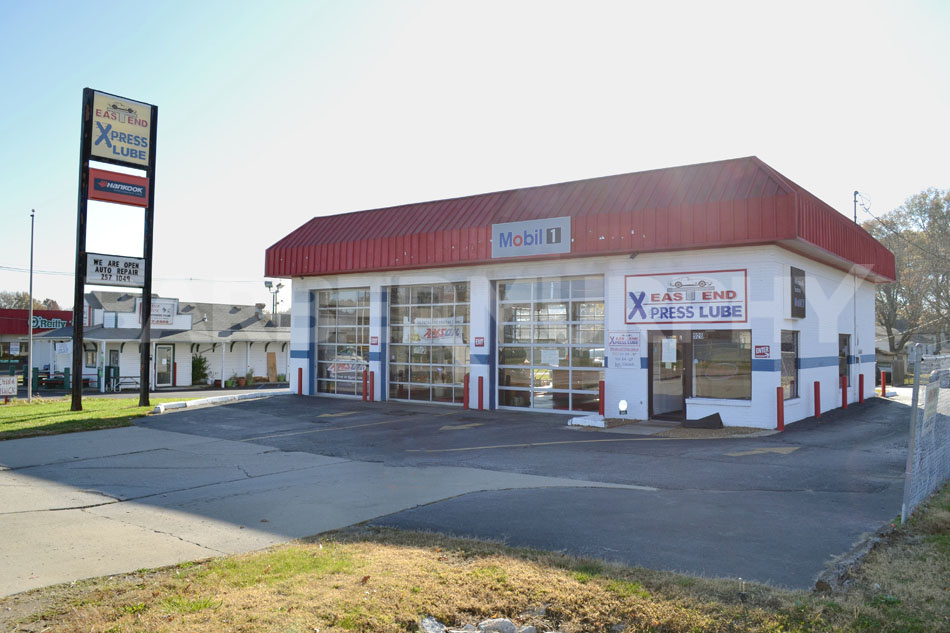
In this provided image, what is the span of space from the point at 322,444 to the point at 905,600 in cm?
1117

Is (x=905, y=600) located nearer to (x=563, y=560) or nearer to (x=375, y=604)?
(x=563, y=560)

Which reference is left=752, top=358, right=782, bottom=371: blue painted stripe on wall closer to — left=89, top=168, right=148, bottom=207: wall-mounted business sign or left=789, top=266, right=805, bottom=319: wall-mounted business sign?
left=789, top=266, right=805, bottom=319: wall-mounted business sign

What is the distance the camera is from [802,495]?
29.9ft

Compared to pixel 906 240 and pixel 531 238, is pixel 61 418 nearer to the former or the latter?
pixel 531 238

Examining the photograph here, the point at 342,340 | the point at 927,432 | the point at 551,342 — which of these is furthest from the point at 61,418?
the point at 927,432

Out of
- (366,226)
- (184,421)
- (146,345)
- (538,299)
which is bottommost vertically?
(184,421)

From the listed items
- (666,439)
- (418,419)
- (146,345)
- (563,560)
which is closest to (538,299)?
(418,419)

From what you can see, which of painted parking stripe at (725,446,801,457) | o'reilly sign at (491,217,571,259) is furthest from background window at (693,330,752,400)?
o'reilly sign at (491,217,571,259)

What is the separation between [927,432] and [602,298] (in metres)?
10.7

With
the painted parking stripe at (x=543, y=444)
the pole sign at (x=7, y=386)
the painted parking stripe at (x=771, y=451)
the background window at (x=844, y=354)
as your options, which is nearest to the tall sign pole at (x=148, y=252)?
the pole sign at (x=7, y=386)

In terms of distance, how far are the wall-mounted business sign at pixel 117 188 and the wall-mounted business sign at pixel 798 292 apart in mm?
19738

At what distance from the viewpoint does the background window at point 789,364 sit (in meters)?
16.8

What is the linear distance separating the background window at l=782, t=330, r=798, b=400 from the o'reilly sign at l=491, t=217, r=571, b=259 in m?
6.06

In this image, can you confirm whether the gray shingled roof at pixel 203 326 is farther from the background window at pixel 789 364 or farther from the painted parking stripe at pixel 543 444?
the background window at pixel 789 364
